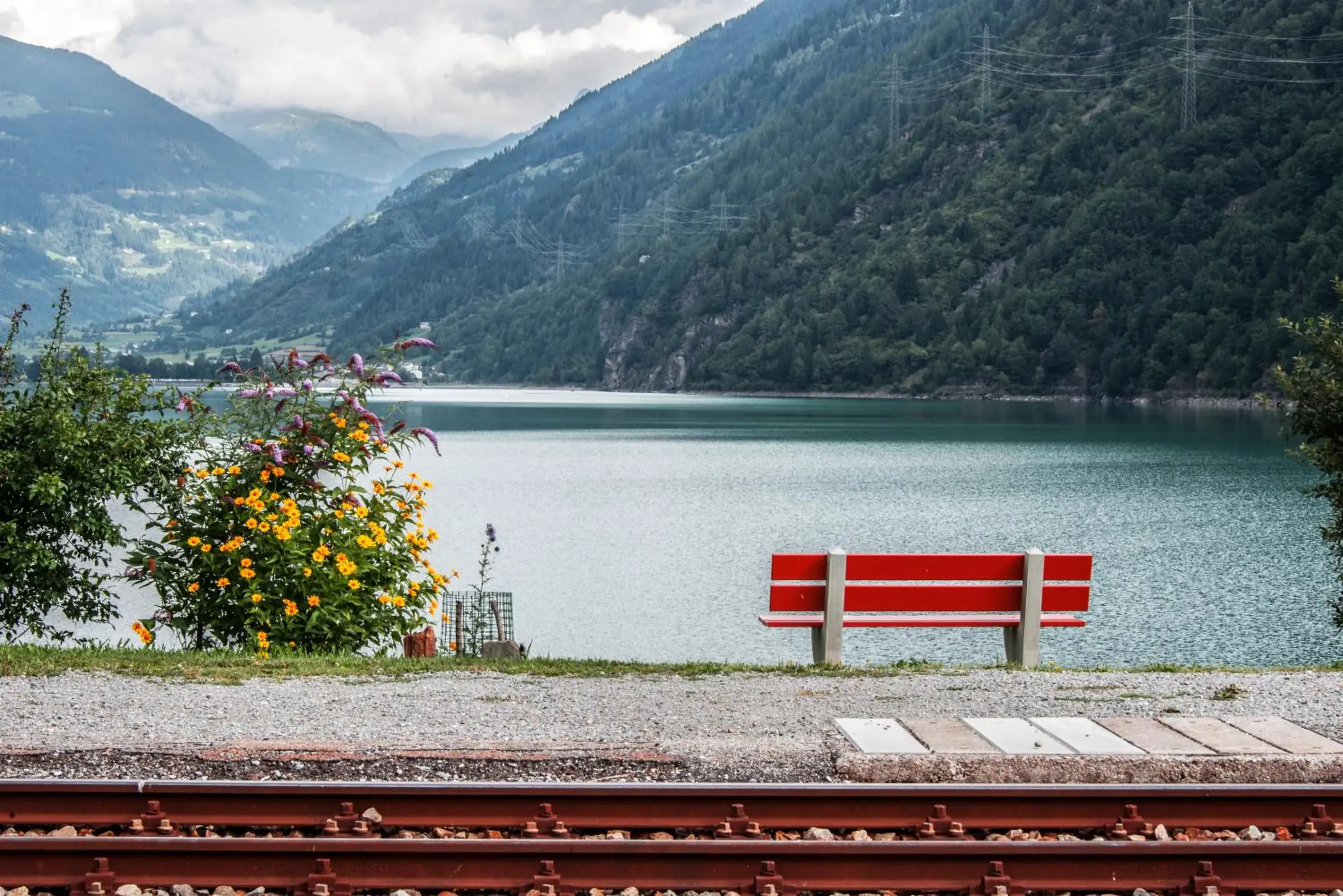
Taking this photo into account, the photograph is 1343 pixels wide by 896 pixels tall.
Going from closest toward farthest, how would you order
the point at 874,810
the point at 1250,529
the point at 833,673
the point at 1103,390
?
the point at 874,810
the point at 833,673
the point at 1250,529
the point at 1103,390

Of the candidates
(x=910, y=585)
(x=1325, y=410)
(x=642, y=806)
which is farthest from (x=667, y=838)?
(x=1325, y=410)

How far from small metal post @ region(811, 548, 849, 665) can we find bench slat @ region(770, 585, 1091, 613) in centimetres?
13

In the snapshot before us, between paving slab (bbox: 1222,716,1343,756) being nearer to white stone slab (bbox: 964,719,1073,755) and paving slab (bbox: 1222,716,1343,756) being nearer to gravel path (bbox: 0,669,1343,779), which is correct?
gravel path (bbox: 0,669,1343,779)

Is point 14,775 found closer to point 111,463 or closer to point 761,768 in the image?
point 761,768

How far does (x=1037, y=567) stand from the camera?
1407 cm

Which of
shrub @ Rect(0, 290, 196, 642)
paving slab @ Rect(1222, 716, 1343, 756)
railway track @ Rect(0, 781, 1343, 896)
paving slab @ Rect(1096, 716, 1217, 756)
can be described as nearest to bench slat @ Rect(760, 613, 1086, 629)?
paving slab @ Rect(1222, 716, 1343, 756)

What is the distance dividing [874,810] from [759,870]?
109cm

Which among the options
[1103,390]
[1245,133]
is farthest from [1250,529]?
[1245,133]

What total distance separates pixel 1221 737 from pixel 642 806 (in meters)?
4.28

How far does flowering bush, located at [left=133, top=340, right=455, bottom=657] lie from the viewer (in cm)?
1398

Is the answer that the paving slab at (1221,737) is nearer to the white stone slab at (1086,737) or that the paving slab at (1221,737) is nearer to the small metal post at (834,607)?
the white stone slab at (1086,737)

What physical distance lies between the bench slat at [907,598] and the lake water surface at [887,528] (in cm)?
1128

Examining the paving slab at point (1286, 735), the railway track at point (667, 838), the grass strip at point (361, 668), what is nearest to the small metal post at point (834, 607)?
the grass strip at point (361, 668)

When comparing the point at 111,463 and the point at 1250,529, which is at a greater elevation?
the point at 111,463
